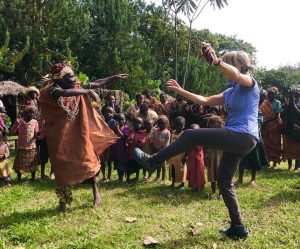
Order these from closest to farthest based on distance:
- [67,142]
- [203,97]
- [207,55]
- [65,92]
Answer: [207,55], [203,97], [65,92], [67,142]

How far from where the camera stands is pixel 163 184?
23.8ft

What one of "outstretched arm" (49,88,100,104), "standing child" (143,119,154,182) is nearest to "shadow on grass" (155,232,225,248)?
"outstretched arm" (49,88,100,104)

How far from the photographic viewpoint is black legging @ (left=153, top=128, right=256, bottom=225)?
3.86 metres

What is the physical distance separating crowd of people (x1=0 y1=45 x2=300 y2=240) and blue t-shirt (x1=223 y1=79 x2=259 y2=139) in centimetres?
1

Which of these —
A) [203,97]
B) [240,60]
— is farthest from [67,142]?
[240,60]

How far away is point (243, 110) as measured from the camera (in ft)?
12.9

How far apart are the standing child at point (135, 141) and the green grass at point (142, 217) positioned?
51cm

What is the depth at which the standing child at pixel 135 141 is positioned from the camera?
7.41 meters

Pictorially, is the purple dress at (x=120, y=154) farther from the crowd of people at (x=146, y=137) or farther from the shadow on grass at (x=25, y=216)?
the shadow on grass at (x=25, y=216)

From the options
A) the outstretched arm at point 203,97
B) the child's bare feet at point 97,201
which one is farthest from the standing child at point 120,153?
the outstretched arm at point 203,97

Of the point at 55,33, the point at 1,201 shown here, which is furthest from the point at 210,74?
the point at 1,201

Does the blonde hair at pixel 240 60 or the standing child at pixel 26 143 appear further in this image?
the standing child at pixel 26 143

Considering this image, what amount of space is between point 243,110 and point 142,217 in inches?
85.4

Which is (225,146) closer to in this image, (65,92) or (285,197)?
→ (65,92)
